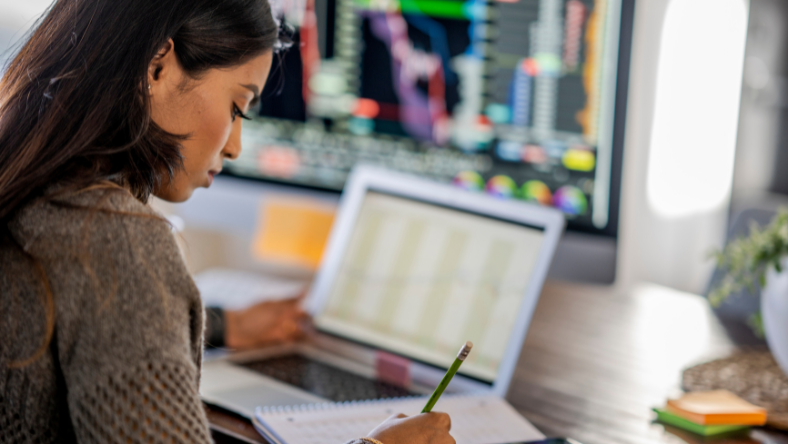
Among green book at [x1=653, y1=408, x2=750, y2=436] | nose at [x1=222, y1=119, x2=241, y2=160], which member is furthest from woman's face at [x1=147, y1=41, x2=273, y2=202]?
green book at [x1=653, y1=408, x2=750, y2=436]

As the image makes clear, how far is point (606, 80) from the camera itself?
0.99m

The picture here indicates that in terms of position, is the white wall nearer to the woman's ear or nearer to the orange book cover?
the woman's ear

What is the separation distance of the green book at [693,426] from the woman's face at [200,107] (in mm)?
529

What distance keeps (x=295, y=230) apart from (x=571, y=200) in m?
0.61

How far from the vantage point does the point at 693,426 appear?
0.73 metres

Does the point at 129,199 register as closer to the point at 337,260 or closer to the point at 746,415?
the point at 337,260

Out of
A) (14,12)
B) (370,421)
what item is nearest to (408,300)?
(370,421)

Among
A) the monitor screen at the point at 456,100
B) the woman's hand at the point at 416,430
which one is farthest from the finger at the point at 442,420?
the monitor screen at the point at 456,100

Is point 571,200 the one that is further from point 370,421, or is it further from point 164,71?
point 164,71

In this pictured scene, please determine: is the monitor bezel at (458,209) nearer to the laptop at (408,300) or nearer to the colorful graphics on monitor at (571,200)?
the laptop at (408,300)

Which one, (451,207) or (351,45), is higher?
(351,45)

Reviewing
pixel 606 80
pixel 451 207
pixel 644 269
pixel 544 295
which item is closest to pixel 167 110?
pixel 451 207

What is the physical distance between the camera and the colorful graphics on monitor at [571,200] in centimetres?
104

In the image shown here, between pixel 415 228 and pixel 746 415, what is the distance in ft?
1.48
